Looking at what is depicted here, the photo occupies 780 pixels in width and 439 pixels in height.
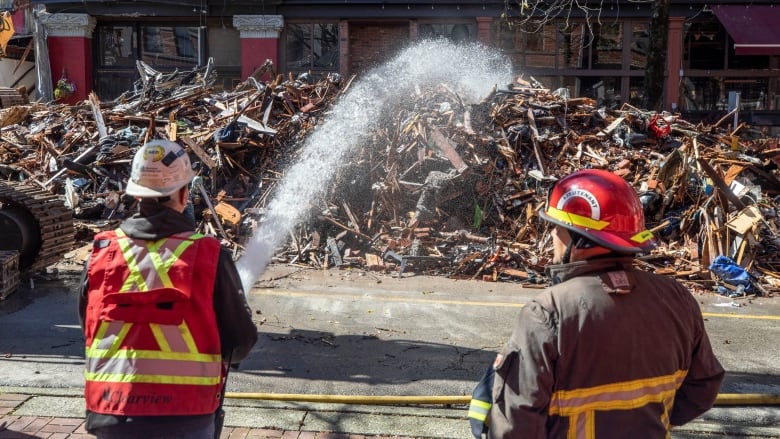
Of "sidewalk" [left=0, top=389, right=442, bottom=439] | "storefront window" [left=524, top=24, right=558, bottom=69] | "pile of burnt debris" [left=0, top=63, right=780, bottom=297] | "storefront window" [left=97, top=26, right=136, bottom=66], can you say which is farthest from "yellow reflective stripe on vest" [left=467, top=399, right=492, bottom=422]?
"storefront window" [left=97, top=26, right=136, bottom=66]

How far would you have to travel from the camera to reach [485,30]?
21188mm

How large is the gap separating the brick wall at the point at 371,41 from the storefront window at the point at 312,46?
1.74ft

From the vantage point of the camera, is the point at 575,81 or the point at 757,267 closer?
the point at 757,267

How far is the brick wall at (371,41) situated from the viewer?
70.9 feet

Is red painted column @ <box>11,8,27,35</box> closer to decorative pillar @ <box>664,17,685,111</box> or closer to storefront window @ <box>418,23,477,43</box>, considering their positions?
storefront window @ <box>418,23,477,43</box>

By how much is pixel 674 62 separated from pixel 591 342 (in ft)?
69.2

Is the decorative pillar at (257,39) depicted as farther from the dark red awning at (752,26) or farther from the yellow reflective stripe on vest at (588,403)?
the yellow reflective stripe on vest at (588,403)

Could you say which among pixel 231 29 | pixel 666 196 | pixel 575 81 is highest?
pixel 231 29

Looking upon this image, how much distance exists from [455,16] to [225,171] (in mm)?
11859

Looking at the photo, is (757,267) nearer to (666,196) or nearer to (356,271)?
(666,196)

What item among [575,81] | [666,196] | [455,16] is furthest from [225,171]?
[575,81]

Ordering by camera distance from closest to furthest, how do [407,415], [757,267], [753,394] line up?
[407,415]
[753,394]
[757,267]

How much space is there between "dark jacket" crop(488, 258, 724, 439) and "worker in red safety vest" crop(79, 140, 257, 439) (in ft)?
3.70

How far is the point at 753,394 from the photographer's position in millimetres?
5242
